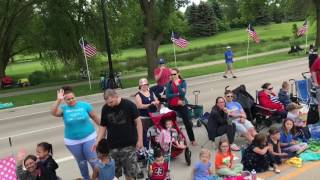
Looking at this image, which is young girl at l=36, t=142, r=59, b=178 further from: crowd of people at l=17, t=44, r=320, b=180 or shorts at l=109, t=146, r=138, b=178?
shorts at l=109, t=146, r=138, b=178

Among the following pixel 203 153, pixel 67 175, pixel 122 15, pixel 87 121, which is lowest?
pixel 67 175

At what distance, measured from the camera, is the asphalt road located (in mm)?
9241

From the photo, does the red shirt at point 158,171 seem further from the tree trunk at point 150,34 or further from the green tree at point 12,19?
the green tree at point 12,19

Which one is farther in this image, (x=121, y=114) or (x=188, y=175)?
(x=188, y=175)

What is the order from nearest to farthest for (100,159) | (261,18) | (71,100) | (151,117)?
(100,159) → (71,100) → (151,117) → (261,18)

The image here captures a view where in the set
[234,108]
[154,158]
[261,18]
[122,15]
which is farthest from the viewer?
[261,18]

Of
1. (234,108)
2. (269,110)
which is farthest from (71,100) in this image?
(269,110)

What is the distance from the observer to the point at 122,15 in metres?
29.6

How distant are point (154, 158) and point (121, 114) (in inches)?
66.2

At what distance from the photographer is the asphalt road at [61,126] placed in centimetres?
924

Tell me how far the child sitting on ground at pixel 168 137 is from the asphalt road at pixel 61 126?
42 centimetres

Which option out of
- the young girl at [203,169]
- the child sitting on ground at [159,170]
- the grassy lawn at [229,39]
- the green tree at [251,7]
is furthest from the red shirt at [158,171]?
the grassy lawn at [229,39]

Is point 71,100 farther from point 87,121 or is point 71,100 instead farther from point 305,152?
point 305,152

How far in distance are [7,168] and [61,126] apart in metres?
8.32
